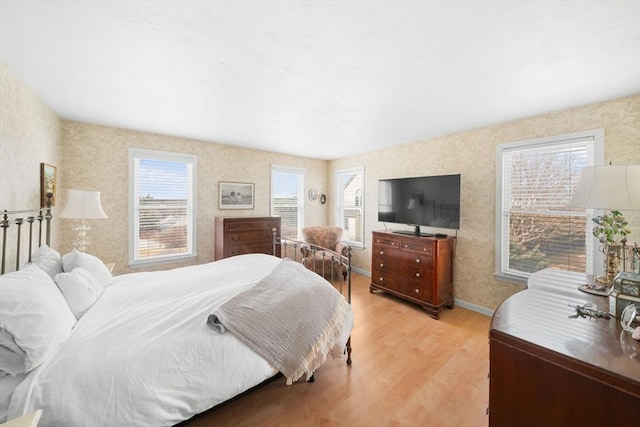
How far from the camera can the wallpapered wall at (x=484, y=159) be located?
2.38m

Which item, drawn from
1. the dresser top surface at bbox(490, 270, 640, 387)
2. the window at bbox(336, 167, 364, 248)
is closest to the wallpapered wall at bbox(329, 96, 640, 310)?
the window at bbox(336, 167, 364, 248)

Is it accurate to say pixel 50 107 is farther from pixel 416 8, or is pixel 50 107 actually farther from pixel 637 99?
pixel 637 99

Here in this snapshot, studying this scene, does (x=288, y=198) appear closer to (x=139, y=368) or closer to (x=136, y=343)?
(x=136, y=343)

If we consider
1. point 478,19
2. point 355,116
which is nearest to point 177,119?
point 355,116

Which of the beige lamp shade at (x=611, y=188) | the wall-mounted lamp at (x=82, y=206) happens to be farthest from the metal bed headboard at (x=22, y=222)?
the beige lamp shade at (x=611, y=188)

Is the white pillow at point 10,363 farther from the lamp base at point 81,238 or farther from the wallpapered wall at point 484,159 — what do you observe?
the wallpapered wall at point 484,159

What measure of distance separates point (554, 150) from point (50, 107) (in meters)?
5.65

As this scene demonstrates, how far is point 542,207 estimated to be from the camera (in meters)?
2.88

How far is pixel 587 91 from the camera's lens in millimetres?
2256

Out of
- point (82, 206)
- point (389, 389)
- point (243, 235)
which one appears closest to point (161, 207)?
point (82, 206)

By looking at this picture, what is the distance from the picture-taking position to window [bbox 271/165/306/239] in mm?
4988

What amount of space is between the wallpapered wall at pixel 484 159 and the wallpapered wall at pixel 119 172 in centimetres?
302

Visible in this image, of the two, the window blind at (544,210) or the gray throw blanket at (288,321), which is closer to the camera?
the gray throw blanket at (288,321)

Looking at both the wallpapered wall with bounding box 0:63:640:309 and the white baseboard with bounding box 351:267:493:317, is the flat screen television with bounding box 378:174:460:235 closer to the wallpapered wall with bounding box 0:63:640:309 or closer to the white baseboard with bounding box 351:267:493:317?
the wallpapered wall with bounding box 0:63:640:309
